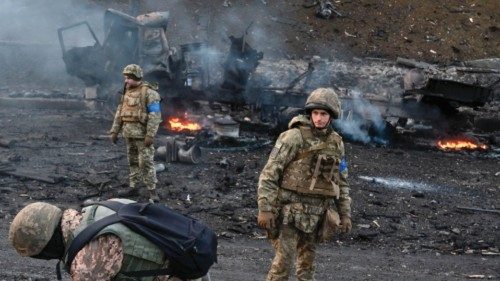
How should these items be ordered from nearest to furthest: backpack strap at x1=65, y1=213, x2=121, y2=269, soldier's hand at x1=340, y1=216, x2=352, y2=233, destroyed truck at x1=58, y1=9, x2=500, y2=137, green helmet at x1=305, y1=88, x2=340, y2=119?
backpack strap at x1=65, y1=213, x2=121, y2=269 < green helmet at x1=305, y1=88, x2=340, y2=119 < soldier's hand at x1=340, y1=216, x2=352, y2=233 < destroyed truck at x1=58, y1=9, x2=500, y2=137

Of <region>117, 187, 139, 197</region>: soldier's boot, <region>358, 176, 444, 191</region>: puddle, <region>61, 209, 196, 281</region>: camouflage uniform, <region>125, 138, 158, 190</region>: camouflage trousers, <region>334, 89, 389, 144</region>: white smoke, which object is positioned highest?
<region>334, 89, 389, 144</region>: white smoke

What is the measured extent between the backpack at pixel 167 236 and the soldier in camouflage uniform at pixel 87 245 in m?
0.04

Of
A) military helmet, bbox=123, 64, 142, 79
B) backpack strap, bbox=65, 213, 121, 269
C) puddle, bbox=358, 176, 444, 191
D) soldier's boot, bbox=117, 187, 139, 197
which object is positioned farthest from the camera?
puddle, bbox=358, 176, 444, 191

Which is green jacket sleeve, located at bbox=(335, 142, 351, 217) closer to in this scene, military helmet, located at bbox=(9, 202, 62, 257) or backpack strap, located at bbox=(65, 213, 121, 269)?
backpack strap, located at bbox=(65, 213, 121, 269)

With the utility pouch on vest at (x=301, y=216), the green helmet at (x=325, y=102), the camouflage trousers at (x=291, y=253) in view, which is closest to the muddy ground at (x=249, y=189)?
the camouflage trousers at (x=291, y=253)

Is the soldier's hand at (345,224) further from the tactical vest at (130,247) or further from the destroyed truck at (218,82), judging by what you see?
the destroyed truck at (218,82)

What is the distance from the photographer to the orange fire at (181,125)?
13.7 metres

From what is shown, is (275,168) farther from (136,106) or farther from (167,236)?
(136,106)

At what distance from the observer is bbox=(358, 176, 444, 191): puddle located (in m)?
10.6

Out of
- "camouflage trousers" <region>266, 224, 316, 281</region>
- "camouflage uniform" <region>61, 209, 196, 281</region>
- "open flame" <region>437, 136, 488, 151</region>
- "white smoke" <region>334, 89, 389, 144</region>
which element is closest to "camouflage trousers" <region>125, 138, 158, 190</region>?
"camouflage trousers" <region>266, 224, 316, 281</region>

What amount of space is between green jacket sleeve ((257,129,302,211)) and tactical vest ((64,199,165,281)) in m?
1.86

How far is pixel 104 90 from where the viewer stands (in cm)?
1425

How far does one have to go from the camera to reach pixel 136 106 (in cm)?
877

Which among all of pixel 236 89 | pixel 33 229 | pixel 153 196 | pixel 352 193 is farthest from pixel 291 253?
pixel 236 89
